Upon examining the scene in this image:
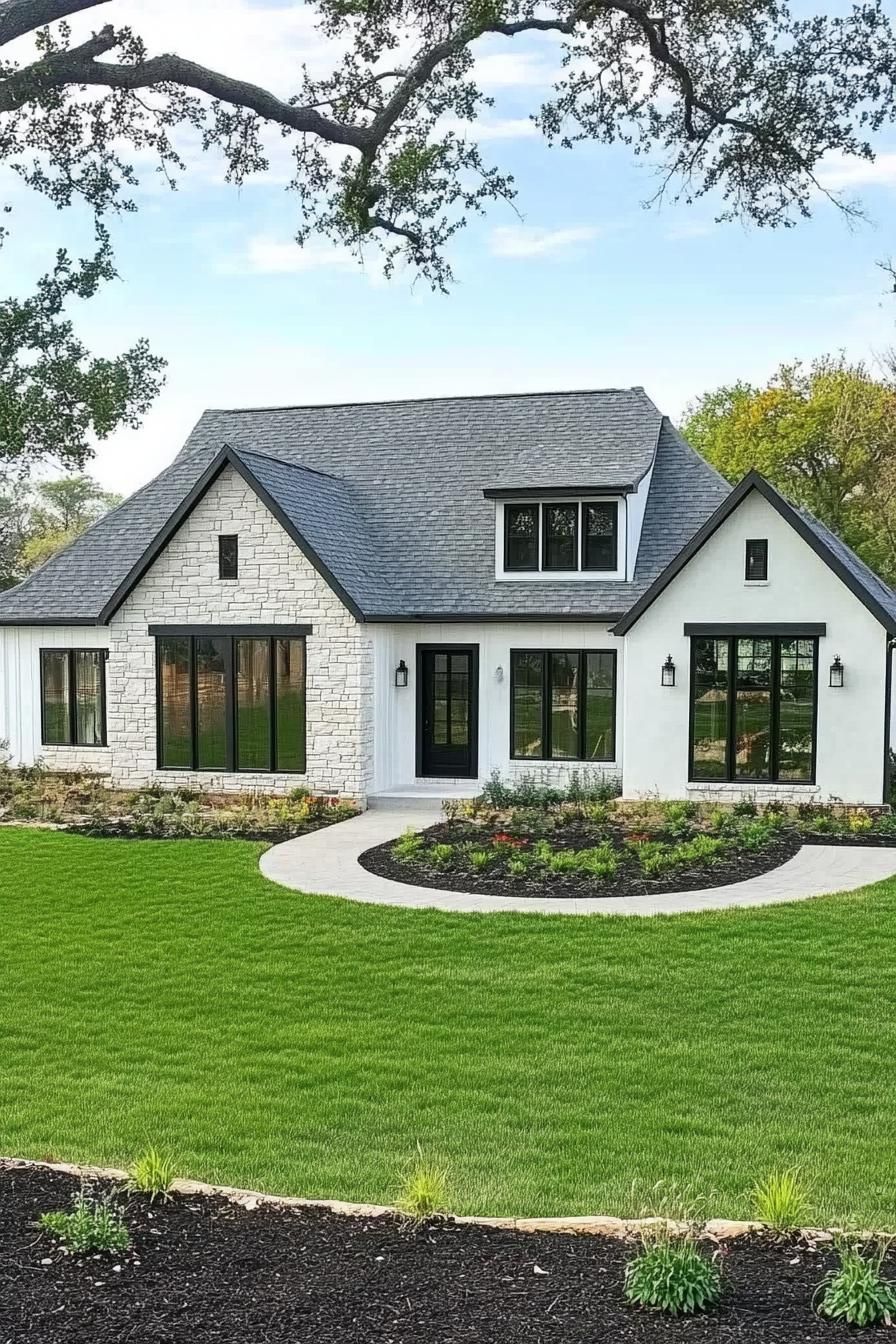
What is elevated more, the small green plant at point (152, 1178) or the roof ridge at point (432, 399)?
the roof ridge at point (432, 399)

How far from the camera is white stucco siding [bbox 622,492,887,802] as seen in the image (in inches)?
618

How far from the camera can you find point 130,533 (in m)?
21.5

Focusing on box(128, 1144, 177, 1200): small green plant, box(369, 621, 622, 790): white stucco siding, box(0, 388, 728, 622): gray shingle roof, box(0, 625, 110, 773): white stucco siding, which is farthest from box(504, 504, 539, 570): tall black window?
box(128, 1144, 177, 1200): small green plant

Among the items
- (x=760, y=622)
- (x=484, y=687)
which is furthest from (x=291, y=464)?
(x=760, y=622)

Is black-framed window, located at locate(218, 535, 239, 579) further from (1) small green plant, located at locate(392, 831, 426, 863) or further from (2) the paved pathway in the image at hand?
(1) small green plant, located at locate(392, 831, 426, 863)

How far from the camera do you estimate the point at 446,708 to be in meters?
18.6

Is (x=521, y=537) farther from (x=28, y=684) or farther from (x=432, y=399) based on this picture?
(x=28, y=684)

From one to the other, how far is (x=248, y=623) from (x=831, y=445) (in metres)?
29.9

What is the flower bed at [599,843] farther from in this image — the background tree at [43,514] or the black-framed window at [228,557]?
the background tree at [43,514]

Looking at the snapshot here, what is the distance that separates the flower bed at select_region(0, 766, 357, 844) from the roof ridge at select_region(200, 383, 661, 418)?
28.7ft

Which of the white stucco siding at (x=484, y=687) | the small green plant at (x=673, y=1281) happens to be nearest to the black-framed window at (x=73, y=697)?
the white stucco siding at (x=484, y=687)

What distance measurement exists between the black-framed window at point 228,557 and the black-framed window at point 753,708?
22.7ft

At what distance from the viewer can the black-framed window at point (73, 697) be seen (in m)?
19.6

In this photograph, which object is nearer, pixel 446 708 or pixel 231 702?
pixel 231 702
